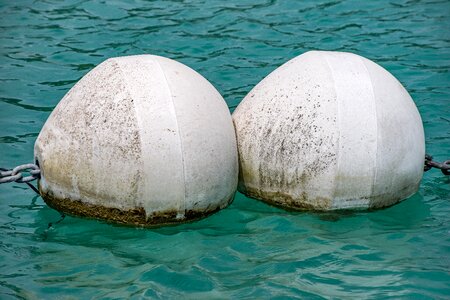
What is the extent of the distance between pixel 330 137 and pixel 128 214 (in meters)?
1.53

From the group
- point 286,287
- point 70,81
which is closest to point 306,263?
point 286,287

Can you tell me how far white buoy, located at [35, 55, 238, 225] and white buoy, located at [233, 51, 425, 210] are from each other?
10.3 inches

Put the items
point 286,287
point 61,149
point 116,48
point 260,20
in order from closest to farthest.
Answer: point 286,287, point 61,149, point 116,48, point 260,20

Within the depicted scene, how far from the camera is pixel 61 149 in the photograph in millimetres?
6145

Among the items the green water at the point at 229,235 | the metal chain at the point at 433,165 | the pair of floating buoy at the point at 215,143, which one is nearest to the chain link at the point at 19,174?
the pair of floating buoy at the point at 215,143

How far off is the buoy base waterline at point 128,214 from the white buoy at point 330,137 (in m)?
0.56

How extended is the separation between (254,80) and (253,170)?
12.4 feet

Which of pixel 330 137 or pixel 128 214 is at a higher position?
pixel 330 137

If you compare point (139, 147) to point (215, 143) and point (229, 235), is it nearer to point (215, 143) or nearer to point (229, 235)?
point (215, 143)

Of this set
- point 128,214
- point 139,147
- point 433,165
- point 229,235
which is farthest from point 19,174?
point 433,165

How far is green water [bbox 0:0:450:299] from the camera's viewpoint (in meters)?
5.73

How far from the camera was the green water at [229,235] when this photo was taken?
573 centimetres

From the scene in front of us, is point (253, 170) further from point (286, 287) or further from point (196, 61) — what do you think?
point (196, 61)

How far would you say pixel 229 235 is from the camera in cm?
643
